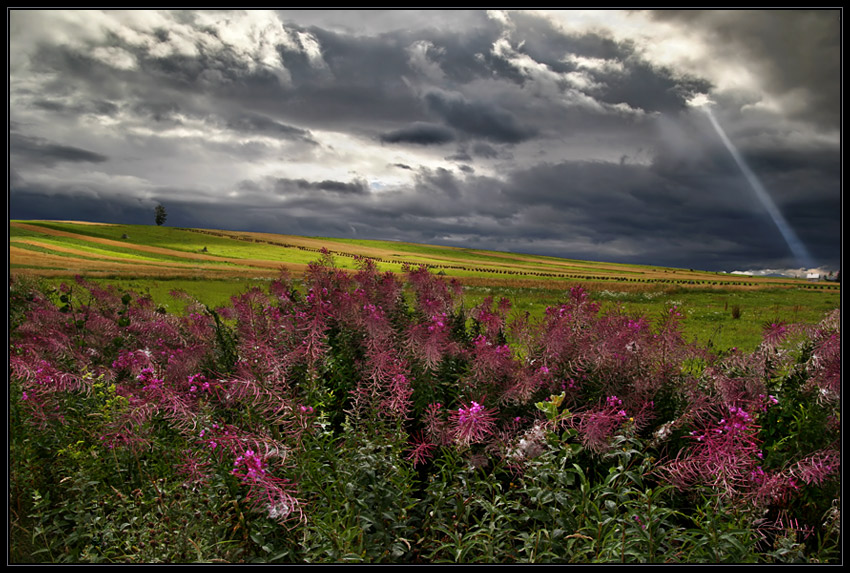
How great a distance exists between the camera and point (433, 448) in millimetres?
4039

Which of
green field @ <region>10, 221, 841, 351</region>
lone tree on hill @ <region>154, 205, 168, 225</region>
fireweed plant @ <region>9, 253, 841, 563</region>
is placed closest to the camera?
fireweed plant @ <region>9, 253, 841, 563</region>

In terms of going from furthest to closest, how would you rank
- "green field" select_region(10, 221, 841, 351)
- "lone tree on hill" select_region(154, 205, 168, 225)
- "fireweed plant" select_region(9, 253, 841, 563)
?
"lone tree on hill" select_region(154, 205, 168, 225) → "green field" select_region(10, 221, 841, 351) → "fireweed plant" select_region(9, 253, 841, 563)

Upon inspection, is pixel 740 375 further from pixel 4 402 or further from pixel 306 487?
pixel 4 402

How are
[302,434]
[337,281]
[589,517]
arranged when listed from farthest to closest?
[337,281] < [302,434] < [589,517]

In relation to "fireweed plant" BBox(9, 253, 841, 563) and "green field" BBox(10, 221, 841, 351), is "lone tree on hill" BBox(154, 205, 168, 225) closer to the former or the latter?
"green field" BBox(10, 221, 841, 351)

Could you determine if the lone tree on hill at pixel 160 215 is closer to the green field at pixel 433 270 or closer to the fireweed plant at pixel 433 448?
the green field at pixel 433 270

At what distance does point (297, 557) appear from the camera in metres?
3.05

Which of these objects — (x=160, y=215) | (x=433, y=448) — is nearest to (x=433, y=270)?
(x=433, y=448)

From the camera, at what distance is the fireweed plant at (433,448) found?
2.94m

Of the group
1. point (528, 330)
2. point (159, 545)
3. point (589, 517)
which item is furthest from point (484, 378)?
point (159, 545)

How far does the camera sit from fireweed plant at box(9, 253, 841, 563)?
2.94 m

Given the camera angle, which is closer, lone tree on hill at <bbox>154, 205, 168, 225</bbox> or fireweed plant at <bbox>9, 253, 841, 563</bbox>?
fireweed plant at <bbox>9, 253, 841, 563</bbox>

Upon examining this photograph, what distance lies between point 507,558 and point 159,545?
2.19 metres

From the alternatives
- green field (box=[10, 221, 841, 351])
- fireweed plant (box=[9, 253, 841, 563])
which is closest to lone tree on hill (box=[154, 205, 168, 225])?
green field (box=[10, 221, 841, 351])
